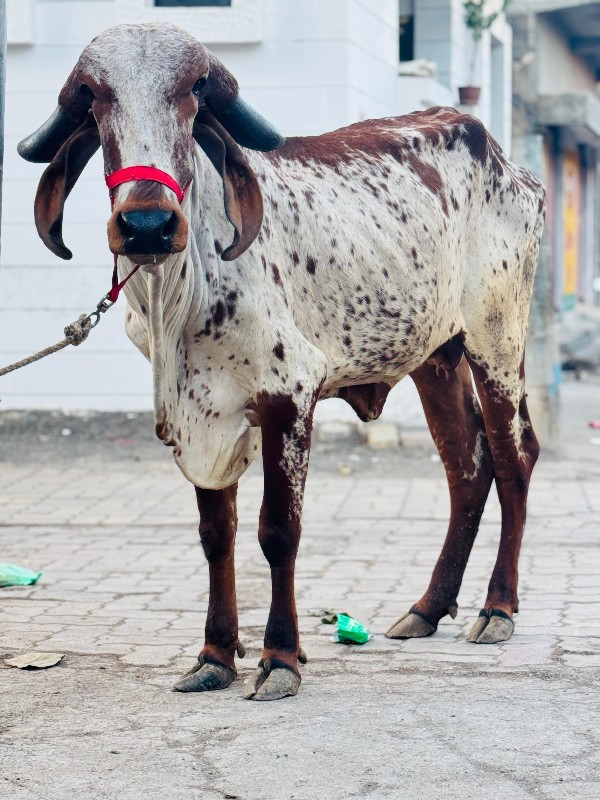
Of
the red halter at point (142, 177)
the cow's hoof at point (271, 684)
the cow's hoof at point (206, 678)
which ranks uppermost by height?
the red halter at point (142, 177)

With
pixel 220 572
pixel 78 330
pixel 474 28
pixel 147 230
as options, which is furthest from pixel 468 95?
pixel 147 230

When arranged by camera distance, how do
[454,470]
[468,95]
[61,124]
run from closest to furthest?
[61,124], [454,470], [468,95]

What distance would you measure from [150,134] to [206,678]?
1.74 m

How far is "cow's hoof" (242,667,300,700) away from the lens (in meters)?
4.41

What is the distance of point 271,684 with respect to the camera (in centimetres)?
444

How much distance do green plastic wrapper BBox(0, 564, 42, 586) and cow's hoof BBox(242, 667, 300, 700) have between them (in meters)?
2.15

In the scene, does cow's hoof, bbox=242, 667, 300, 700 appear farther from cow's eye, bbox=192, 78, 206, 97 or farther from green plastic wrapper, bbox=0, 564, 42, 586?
green plastic wrapper, bbox=0, 564, 42, 586

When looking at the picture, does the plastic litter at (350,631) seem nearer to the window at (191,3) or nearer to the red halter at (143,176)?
the red halter at (143,176)

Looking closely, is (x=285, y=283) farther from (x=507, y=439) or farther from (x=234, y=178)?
(x=507, y=439)

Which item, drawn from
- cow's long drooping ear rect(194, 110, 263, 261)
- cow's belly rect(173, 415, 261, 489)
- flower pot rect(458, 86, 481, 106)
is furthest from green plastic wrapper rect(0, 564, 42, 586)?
flower pot rect(458, 86, 481, 106)

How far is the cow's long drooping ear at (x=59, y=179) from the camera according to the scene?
4.34 meters

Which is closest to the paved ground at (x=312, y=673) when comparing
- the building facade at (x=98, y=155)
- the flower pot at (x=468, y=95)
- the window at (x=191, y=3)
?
the building facade at (x=98, y=155)

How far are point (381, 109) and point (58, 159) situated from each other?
7.73 m

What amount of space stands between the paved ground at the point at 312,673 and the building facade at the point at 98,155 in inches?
103
